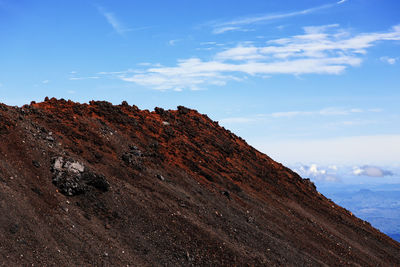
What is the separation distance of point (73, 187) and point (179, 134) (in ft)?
67.8

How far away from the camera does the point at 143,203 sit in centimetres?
2859

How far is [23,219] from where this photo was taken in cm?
2212

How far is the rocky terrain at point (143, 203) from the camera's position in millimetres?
23031

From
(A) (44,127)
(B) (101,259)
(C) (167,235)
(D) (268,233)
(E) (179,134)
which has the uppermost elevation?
(E) (179,134)

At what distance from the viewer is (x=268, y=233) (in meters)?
32.5

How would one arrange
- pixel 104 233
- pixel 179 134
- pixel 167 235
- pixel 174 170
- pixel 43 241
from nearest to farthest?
pixel 43 241
pixel 104 233
pixel 167 235
pixel 174 170
pixel 179 134

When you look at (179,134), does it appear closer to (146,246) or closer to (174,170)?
(174,170)

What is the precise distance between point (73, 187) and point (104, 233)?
4249 mm

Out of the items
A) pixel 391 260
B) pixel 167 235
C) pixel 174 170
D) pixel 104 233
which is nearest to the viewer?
pixel 104 233

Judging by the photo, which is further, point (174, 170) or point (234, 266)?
point (174, 170)

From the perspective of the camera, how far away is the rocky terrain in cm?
2303

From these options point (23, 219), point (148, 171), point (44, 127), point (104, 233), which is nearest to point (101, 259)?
point (104, 233)

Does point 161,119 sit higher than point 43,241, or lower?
higher

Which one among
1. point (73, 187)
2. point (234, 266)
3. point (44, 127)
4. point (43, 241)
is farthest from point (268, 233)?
point (44, 127)
